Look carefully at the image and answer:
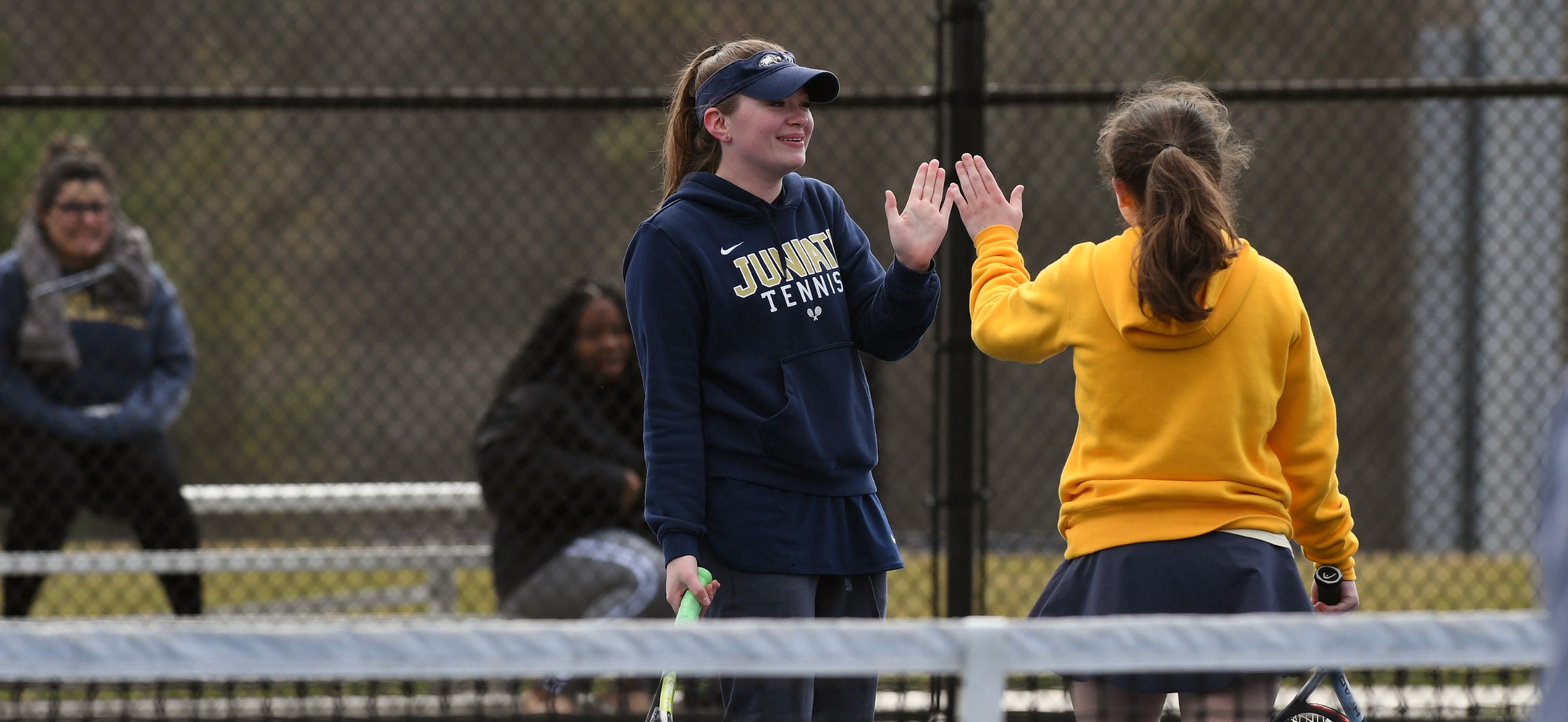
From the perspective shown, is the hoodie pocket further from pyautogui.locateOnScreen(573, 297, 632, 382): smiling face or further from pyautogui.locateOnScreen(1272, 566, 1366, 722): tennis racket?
pyautogui.locateOnScreen(573, 297, 632, 382): smiling face

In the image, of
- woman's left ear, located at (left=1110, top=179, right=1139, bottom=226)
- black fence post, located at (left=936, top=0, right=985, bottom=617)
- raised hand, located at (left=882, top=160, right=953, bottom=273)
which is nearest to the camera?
woman's left ear, located at (left=1110, top=179, right=1139, bottom=226)

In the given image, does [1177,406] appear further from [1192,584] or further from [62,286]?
[62,286]

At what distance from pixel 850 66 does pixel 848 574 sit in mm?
5868

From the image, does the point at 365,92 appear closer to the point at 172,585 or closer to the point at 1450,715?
the point at 172,585

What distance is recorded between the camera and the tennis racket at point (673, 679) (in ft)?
7.29

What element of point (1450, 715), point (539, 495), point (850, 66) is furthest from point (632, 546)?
point (850, 66)

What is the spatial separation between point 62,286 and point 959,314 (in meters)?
2.76

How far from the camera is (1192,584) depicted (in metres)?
2.31

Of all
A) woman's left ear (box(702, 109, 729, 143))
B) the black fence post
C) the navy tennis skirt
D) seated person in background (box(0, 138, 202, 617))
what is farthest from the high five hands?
seated person in background (box(0, 138, 202, 617))

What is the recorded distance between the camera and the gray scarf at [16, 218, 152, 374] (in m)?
4.70

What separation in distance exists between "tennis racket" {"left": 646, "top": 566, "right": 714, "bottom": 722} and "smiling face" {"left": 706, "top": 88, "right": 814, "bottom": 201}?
65 centimetres

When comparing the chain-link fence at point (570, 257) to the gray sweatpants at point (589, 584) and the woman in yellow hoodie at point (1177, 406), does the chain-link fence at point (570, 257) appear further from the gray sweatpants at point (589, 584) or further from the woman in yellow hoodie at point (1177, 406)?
the woman in yellow hoodie at point (1177, 406)

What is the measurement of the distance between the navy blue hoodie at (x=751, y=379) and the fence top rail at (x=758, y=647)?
0.87 meters

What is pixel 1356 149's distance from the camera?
313 inches
